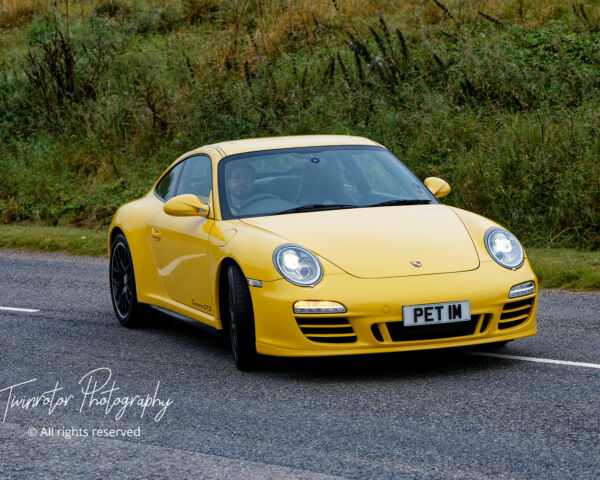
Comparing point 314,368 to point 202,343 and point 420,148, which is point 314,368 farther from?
point 420,148

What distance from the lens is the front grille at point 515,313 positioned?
5973 millimetres

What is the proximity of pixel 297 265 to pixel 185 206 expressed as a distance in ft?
4.05

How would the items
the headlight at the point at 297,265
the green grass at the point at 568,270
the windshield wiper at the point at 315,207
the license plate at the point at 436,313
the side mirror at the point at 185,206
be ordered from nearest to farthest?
the license plate at the point at 436,313
the headlight at the point at 297,265
the windshield wiper at the point at 315,207
the side mirror at the point at 185,206
the green grass at the point at 568,270

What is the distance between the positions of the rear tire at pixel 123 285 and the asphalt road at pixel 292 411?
29 cm

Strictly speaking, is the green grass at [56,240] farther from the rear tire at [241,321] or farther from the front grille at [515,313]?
the front grille at [515,313]

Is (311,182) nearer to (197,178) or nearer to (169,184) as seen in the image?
(197,178)

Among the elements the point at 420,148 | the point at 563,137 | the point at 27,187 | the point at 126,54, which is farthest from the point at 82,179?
the point at 563,137

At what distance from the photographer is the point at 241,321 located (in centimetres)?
600

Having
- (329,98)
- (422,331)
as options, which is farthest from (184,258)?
(329,98)

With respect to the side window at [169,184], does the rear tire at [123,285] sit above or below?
below

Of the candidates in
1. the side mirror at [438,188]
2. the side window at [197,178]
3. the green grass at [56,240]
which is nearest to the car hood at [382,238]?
the side mirror at [438,188]

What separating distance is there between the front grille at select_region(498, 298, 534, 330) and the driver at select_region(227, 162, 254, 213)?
1931mm

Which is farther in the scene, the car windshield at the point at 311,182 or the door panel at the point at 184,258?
the car windshield at the point at 311,182

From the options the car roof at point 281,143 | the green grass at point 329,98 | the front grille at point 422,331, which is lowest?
the green grass at point 329,98
